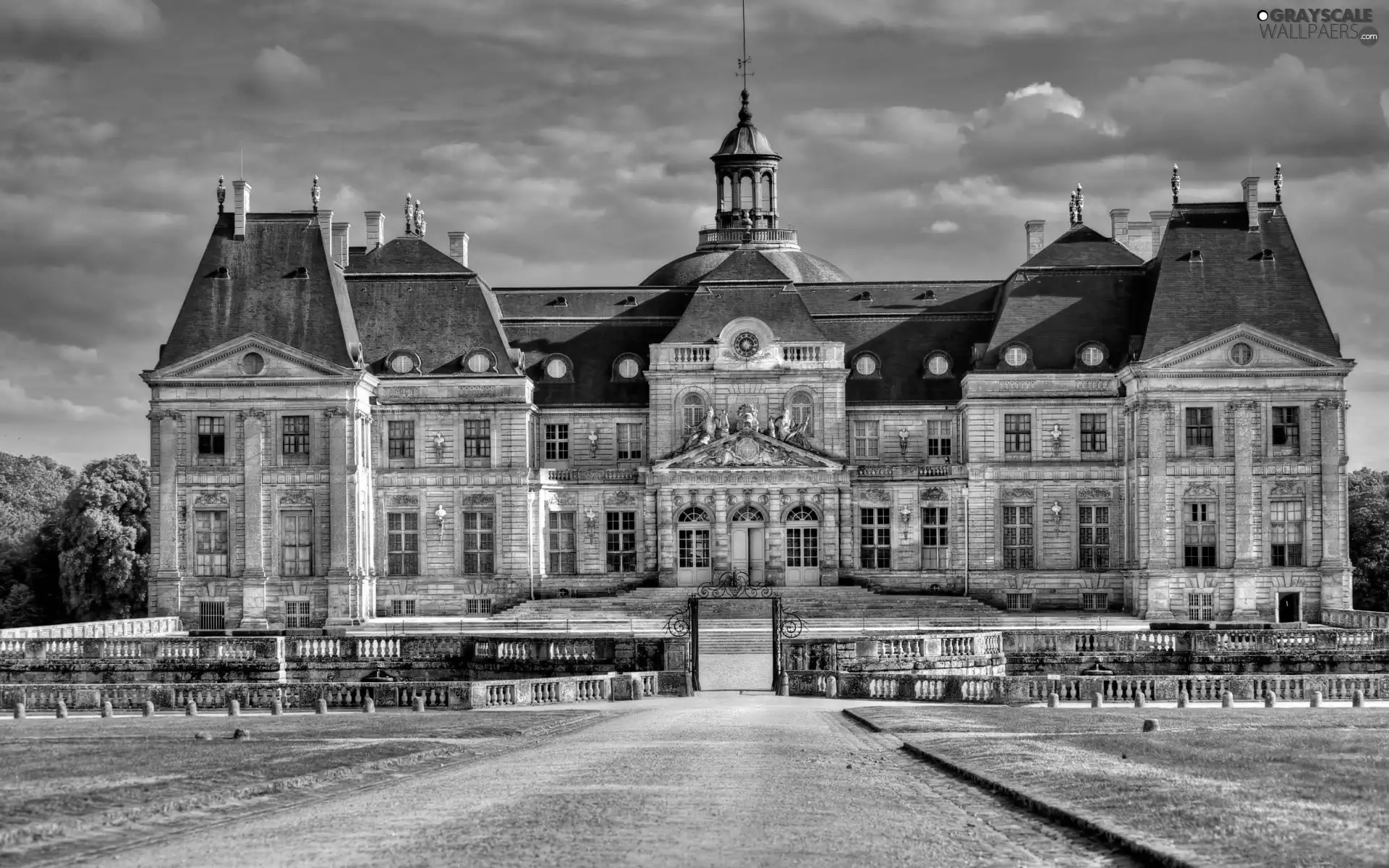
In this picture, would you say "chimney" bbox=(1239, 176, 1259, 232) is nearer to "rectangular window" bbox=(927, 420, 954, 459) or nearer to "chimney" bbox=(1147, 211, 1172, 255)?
"chimney" bbox=(1147, 211, 1172, 255)

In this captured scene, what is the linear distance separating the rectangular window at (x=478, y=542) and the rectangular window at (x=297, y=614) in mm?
7089

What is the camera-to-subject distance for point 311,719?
3862 centimetres

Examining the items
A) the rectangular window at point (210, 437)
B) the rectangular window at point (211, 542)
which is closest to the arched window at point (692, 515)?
the rectangular window at point (211, 542)

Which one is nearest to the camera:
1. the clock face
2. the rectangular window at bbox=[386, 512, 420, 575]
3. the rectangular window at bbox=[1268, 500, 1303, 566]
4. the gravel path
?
the gravel path

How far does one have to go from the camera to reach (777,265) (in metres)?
88.1

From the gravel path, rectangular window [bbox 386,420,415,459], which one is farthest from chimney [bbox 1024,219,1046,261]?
the gravel path

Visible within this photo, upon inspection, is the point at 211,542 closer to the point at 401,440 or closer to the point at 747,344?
the point at 401,440

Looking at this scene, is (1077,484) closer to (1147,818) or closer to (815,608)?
(815,608)

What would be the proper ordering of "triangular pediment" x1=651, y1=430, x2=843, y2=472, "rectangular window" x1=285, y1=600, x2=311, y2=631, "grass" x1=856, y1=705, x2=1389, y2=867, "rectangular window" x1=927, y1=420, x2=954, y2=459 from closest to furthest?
"grass" x1=856, y1=705, x2=1389, y2=867, "rectangular window" x1=285, y1=600, x2=311, y2=631, "triangular pediment" x1=651, y1=430, x2=843, y2=472, "rectangular window" x1=927, y1=420, x2=954, y2=459

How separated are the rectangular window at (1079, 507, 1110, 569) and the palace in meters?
0.10

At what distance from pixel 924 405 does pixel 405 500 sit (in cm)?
2129

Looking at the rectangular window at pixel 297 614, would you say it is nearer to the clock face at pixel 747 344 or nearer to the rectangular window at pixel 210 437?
the rectangular window at pixel 210 437

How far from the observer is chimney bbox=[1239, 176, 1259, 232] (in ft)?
252

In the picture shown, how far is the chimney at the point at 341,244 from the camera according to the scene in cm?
8044
